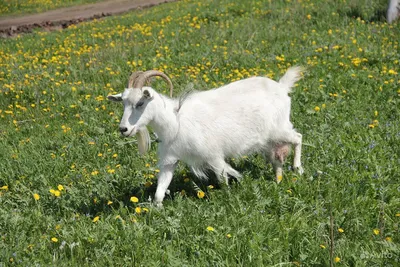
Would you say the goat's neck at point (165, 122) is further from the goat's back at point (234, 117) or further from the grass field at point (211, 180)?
the grass field at point (211, 180)

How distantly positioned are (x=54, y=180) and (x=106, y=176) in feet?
2.09

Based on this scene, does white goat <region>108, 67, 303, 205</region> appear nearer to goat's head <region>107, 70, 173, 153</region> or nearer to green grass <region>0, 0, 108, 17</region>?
goat's head <region>107, 70, 173, 153</region>

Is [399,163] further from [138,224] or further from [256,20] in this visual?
[256,20]

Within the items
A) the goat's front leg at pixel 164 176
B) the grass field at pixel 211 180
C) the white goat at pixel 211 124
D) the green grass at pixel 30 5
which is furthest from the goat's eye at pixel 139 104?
the green grass at pixel 30 5

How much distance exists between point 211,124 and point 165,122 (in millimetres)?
442

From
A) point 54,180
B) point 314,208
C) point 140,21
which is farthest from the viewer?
point 140,21

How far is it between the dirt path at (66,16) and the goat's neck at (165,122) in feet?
45.8

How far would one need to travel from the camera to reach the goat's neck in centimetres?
467

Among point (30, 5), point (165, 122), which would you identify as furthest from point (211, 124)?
point (30, 5)

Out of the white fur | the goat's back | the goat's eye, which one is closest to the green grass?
the white fur

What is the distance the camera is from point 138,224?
423 cm

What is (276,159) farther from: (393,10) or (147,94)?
(393,10)

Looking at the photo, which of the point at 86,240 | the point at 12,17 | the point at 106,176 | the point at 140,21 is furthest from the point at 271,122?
the point at 12,17

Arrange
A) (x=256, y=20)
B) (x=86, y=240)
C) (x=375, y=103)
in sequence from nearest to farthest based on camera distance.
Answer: (x=86, y=240), (x=375, y=103), (x=256, y=20)
